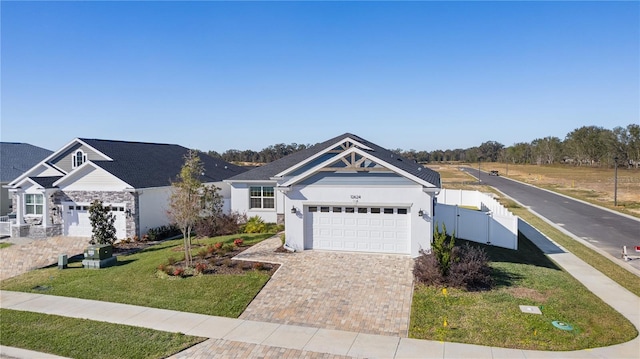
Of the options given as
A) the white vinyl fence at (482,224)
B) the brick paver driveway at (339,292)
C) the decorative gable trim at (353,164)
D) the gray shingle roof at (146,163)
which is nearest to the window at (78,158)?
the gray shingle roof at (146,163)

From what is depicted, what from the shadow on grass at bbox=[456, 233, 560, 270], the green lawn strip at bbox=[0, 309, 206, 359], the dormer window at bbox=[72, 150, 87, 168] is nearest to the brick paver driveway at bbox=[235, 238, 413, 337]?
the green lawn strip at bbox=[0, 309, 206, 359]

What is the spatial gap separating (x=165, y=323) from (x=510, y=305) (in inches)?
385

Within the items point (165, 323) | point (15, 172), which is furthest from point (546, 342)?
point (15, 172)

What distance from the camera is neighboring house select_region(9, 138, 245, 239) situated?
77.3 feet

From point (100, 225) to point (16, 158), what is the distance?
20280 millimetres

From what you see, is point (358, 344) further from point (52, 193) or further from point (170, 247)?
point (52, 193)

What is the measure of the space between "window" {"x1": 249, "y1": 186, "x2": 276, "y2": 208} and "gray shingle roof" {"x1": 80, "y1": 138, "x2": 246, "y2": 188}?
4.83 m

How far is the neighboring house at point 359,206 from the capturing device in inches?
653

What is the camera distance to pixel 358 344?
394 inches

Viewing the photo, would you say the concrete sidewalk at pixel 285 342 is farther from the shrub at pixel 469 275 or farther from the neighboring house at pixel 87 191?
the neighboring house at pixel 87 191

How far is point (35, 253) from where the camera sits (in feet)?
67.9

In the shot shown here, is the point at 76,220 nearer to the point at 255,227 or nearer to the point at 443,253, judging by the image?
the point at 255,227

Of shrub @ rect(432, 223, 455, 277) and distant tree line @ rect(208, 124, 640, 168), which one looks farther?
distant tree line @ rect(208, 124, 640, 168)

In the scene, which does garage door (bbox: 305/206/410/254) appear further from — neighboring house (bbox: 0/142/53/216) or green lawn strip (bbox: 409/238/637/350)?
neighboring house (bbox: 0/142/53/216)
